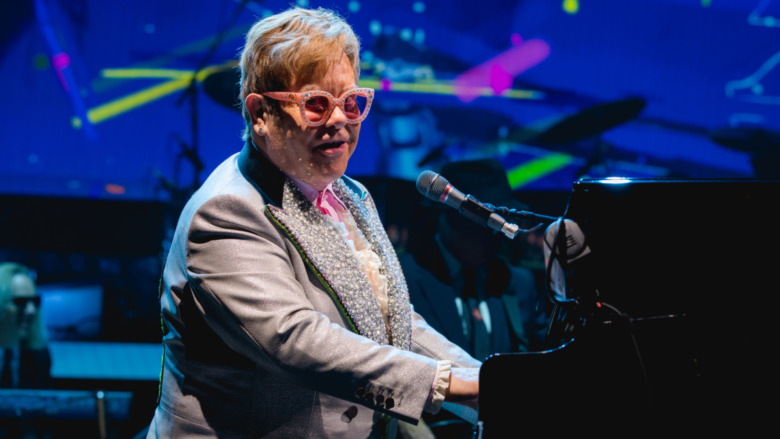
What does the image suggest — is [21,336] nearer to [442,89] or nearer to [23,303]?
[23,303]

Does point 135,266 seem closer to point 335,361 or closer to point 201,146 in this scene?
point 201,146

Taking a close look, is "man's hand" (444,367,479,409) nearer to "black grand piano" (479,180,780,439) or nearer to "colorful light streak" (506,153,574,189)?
"black grand piano" (479,180,780,439)

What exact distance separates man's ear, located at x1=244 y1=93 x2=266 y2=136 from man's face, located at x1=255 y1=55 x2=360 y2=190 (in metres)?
0.01

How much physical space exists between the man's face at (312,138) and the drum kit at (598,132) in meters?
2.70

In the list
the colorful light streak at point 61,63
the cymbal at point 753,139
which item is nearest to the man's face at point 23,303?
the colorful light streak at point 61,63

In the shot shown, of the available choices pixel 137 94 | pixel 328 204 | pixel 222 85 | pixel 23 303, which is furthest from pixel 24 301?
pixel 328 204

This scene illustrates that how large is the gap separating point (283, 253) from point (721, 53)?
172 inches

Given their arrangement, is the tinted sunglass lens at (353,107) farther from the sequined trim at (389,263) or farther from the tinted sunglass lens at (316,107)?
the sequined trim at (389,263)

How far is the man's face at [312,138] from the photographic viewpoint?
1633 millimetres

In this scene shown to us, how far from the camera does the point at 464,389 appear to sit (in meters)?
1.45

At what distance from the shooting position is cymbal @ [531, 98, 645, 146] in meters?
4.41

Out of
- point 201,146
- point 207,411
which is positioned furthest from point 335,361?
point 201,146

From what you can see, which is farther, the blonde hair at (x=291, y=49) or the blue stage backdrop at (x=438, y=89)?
the blue stage backdrop at (x=438, y=89)

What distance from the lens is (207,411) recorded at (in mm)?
1601
